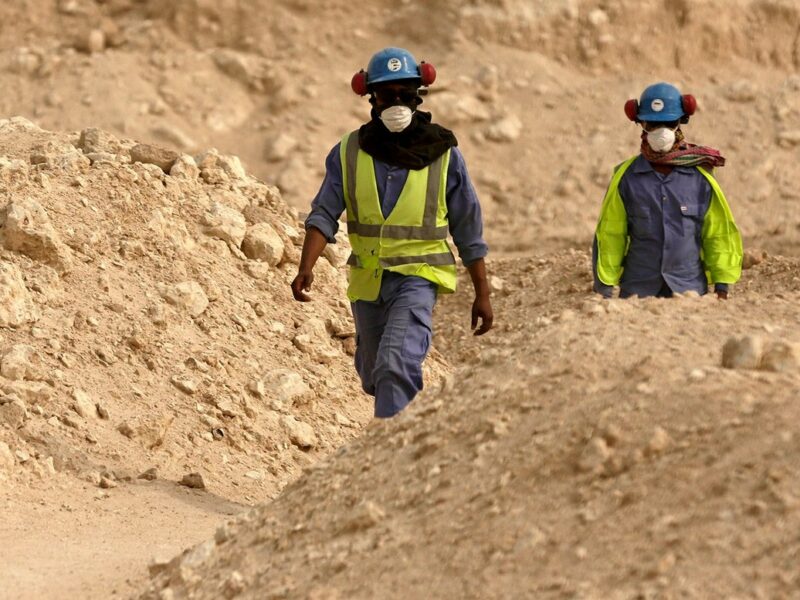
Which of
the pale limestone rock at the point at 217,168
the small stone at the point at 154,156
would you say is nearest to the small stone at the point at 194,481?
the small stone at the point at 154,156

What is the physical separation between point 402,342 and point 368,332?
0.35 meters

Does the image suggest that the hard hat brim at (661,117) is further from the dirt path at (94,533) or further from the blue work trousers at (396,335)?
the dirt path at (94,533)

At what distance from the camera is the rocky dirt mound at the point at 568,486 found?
4004 millimetres

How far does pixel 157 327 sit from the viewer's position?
26.1 ft

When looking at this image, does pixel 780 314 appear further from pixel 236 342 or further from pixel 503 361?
pixel 236 342

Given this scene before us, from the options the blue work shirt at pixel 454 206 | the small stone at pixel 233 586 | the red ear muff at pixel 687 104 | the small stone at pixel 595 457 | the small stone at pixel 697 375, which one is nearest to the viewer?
the small stone at pixel 595 457

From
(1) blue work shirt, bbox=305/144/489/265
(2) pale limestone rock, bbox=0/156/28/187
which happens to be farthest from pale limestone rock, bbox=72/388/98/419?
(2) pale limestone rock, bbox=0/156/28/187

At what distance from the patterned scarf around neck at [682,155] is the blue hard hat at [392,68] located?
1491mm

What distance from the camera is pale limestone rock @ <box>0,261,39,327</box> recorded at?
741cm

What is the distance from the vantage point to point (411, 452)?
4.91 m

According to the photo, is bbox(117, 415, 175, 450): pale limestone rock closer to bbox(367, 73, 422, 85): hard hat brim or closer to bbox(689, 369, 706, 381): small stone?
bbox(367, 73, 422, 85): hard hat brim

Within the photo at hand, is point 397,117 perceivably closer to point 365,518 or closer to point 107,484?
point 107,484

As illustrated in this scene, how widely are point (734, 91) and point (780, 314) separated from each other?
11124mm

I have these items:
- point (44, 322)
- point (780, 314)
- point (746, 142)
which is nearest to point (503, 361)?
point (780, 314)
